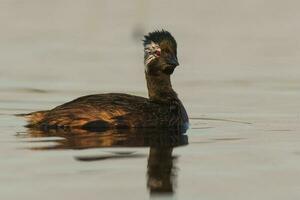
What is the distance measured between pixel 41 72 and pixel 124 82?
6.57 ft

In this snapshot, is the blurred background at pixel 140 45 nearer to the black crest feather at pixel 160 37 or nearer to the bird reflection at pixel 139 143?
the black crest feather at pixel 160 37

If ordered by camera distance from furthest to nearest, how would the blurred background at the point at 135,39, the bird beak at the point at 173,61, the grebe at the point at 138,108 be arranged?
the blurred background at the point at 135,39 < the bird beak at the point at 173,61 < the grebe at the point at 138,108

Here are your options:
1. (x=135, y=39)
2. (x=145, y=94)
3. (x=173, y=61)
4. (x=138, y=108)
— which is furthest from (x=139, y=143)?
(x=135, y=39)

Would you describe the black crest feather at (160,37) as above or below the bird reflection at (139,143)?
above

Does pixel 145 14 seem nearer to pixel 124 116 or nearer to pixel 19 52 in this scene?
pixel 19 52

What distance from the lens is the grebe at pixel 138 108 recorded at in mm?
16781

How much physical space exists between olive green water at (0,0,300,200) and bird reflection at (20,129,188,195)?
0.05 ft

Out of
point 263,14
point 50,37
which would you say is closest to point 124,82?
point 50,37

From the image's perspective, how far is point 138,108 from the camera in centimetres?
1730

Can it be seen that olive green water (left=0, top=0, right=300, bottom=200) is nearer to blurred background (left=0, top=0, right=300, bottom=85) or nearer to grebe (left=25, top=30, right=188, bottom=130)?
blurred background (left=0, top=0, right=300, bottom=85)

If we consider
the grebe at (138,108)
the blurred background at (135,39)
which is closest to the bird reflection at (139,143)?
the grebe at (138,108)

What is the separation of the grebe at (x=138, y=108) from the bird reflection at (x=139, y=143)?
0.61 feet

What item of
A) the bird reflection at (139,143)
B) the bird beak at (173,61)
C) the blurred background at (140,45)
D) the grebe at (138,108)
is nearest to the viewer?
the bird reflection at (139,143)

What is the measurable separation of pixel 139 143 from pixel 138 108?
1.70m
